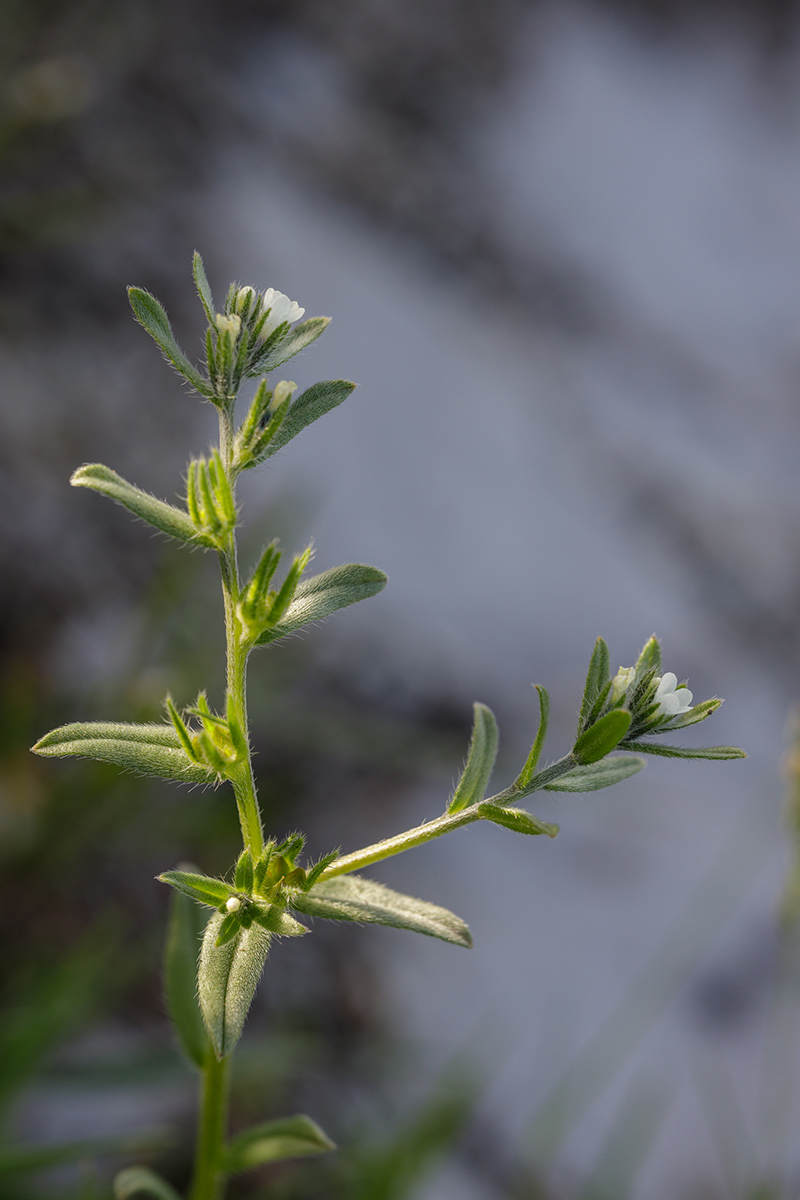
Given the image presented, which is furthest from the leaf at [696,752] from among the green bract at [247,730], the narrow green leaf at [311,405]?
the narrow green leaf at [311,405]

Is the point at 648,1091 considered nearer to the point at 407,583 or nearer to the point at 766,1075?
the point at 766,1075

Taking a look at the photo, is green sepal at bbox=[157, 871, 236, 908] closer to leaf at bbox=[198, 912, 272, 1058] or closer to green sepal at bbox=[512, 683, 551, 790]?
leaf at bbox=[198, 912, 272, 1058]

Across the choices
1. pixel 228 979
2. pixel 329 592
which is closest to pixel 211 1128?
pixel 228 979

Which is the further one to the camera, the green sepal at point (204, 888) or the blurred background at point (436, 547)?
the blurred background at point (436, 547)

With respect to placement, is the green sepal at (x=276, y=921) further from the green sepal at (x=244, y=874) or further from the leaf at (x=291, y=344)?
the leaf at (x=291, y=344)

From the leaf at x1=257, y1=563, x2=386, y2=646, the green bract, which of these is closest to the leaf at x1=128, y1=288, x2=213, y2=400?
the green bract

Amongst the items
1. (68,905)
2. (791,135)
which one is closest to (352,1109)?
(68,905)

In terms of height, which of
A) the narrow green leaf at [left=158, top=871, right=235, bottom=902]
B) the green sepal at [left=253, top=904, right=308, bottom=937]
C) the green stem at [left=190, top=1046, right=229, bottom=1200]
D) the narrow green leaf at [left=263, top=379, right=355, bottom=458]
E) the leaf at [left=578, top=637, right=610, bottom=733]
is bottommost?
the green stem at [left=190, top=1046, right=229, bottom=1200]

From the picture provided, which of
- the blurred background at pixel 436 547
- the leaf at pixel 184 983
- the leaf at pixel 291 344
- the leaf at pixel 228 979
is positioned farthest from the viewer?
the blurred background at pixel 436 547
